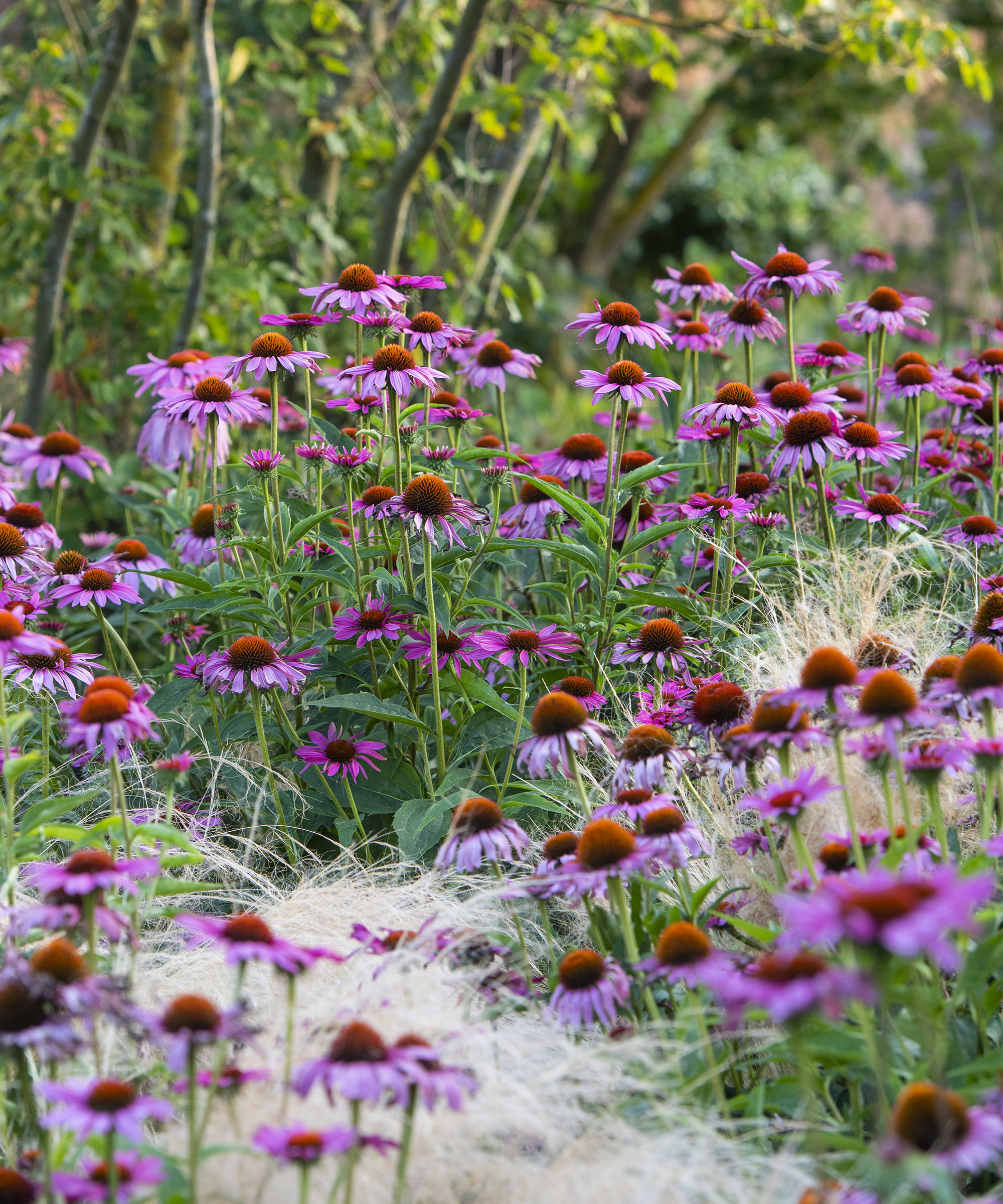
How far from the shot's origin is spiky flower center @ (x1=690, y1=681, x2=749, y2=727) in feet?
6.70

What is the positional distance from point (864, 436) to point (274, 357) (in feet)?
4.58

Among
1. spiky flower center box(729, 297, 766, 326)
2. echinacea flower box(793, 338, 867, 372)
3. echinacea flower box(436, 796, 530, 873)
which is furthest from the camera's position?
echinacea flower box(793, 338, 867, 372)

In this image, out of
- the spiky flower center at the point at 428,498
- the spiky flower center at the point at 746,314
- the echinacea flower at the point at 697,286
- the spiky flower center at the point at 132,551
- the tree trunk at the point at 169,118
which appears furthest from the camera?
the tree trunk at the point at 169,118

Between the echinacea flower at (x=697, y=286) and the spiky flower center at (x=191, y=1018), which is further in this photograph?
the echinacea flower at (x=697, y=286)

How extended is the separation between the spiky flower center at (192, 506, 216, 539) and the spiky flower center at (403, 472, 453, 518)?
2.59ft

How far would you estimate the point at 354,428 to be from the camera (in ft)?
9.58

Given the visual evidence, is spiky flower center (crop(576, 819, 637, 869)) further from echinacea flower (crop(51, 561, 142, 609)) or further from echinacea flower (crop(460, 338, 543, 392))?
echinacea flower (crop(460, 338, 543, 392))

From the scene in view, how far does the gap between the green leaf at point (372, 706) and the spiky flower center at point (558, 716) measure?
0.51 m

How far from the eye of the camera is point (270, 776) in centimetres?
242

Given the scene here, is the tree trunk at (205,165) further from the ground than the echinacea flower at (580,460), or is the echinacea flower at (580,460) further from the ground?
the tree trunk at (205,165)

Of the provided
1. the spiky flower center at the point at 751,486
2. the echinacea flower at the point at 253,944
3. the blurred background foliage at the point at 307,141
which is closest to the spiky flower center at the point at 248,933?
the echinacea flower at the point at 253,944

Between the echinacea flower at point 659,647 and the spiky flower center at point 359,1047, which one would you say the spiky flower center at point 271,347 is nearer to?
the echinacea flower at point 659,647

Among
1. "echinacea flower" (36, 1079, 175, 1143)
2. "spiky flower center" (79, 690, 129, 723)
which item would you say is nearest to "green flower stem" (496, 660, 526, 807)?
"spiky flower center" (79, 690, 129, 723)

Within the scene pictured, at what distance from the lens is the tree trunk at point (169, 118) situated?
16.4 feet
